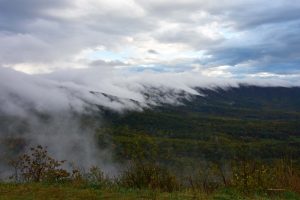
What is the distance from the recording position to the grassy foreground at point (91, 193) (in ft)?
31.6

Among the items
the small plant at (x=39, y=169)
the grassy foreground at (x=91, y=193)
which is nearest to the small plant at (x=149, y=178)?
the grassy foreground at (x=91, y=193)

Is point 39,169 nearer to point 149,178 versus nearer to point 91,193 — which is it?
point 91,193

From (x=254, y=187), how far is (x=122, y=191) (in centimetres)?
348

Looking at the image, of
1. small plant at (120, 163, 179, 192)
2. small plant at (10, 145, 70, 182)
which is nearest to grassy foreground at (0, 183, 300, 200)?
small plant at (120, 163, 179, 192)

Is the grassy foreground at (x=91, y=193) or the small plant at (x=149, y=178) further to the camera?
the small plant at (x=149, y=178)

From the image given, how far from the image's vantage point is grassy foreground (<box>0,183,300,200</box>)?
31.6 ft

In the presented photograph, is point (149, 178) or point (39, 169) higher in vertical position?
point (39, 169)

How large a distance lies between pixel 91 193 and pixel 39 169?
2.81 m

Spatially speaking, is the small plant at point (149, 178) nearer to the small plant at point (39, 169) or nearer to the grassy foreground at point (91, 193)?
the grassy foreground at point (91, 193)

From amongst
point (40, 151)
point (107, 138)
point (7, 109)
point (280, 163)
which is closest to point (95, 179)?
point (40, 151)

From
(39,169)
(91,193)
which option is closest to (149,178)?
(91,193)

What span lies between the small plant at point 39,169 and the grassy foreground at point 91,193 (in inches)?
31.8

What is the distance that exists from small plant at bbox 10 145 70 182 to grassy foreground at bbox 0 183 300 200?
808 mm

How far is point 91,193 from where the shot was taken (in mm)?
10102
